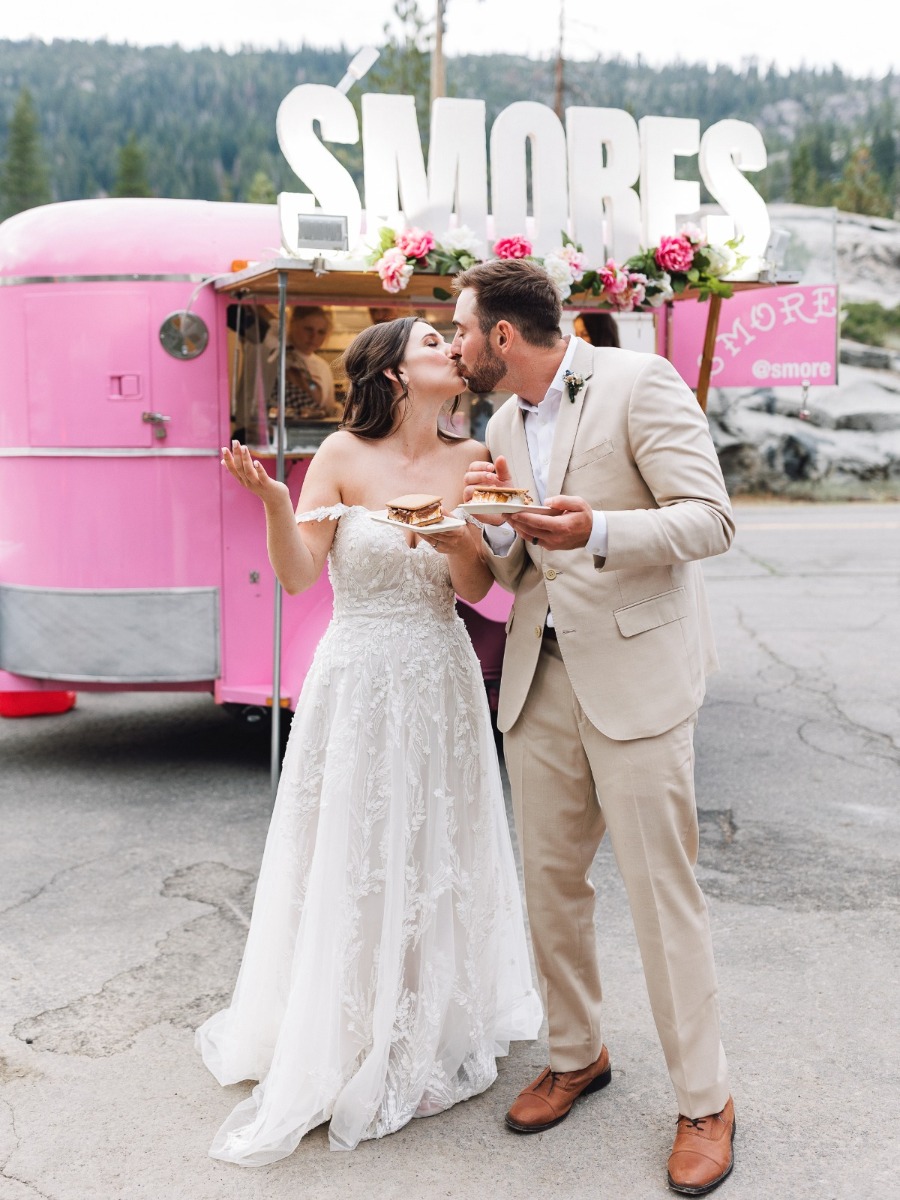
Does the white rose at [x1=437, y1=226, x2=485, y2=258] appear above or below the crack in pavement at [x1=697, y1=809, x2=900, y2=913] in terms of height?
above

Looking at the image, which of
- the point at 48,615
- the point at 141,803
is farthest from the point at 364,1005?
the point at 48,615

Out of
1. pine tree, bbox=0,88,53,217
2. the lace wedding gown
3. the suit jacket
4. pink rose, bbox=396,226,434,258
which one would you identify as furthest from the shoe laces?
pine tree, bbox=0,88,53,217

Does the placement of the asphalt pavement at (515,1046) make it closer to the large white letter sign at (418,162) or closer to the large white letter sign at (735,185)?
the large white letter sign at (735,185)

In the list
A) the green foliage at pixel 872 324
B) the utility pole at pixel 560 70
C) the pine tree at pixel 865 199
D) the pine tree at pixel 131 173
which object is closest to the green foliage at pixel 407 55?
the utility pole at pixel 560 70

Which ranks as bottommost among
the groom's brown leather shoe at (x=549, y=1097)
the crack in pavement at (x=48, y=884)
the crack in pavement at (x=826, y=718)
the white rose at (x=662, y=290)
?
the crack in pavement at (x=48, y=884)

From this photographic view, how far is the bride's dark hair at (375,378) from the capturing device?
11.0 feet

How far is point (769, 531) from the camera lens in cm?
1669

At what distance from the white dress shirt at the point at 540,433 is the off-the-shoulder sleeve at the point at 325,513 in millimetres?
432

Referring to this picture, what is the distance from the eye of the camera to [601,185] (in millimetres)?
5309

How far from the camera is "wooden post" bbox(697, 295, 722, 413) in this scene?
18.9 feet

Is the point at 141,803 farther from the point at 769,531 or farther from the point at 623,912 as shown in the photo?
the point at 769,531

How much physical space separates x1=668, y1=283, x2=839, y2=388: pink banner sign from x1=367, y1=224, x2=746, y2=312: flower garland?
3.75ft

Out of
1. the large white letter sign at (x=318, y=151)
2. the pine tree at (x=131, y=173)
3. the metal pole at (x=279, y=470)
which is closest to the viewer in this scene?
the large white letter sign at (x=318, y=151)

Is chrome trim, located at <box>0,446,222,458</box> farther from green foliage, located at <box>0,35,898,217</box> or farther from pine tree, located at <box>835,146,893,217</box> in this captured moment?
green foliage, located at <box>0,35,898,217</box>
